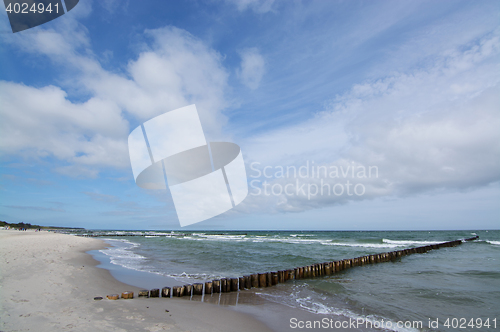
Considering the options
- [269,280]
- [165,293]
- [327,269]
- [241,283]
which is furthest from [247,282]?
[327,269]

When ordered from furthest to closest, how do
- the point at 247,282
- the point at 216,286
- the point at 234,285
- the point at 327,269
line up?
the point at 327,269, the point at 247,282, the point at 234,285, the point at 216,286

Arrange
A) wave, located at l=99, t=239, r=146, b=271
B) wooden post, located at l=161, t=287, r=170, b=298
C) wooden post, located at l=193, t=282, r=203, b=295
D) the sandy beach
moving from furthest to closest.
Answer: wave, located at l=99, t=239, r=146, b=271, wooden post, located at l=193, t=282, r=203, b=295, wooden post, located at l=161, t=287, r=170, b=298, the sandy beach

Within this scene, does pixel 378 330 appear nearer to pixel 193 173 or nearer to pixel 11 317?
pixel 193 173

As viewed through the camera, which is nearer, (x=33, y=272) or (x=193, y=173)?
(x=193, y=173)

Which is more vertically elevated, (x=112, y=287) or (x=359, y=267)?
(x=112, y=287)

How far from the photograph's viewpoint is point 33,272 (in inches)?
380

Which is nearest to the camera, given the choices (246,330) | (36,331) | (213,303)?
(36,331)

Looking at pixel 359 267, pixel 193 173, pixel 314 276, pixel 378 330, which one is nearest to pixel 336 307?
pixel 378 330

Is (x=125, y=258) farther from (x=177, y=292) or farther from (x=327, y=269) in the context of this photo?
(x=327, y=269)

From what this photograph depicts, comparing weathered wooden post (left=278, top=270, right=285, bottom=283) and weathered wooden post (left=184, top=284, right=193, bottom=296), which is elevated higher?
weathered wooden post (left=184, top=284, right=193, bottom=296)

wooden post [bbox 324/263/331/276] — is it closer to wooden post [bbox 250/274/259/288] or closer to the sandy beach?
wooden post [bbox 250/274/259/288]

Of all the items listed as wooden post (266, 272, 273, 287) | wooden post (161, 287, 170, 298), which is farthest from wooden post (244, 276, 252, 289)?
wooden post (161, 287, 170, 298)

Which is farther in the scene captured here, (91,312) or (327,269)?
(327,269)

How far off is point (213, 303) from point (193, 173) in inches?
161
